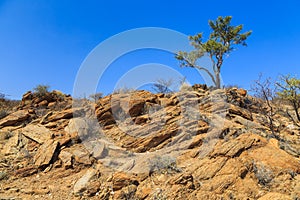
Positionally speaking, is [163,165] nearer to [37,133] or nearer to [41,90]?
[37,133]

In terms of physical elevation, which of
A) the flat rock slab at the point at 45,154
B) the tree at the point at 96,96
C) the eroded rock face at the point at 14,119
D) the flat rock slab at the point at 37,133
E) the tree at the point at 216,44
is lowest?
the flat rock slab at the point at 45,154

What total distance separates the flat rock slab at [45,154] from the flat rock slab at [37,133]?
2.08ft

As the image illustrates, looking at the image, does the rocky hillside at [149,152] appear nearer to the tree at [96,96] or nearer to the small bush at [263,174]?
the small bush at [263,174]

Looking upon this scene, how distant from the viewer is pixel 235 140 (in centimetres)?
804

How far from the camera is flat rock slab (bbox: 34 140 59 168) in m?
8.52

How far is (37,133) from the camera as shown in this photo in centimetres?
1028

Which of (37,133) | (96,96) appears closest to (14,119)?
(37,133)

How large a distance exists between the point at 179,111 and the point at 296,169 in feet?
16.8

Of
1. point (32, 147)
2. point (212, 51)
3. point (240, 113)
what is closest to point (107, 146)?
point (32, 147)

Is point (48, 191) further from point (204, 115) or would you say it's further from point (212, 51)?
point (212, 51)

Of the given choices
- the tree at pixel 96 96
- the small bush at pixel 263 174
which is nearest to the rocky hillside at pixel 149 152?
the small bush at pixel 263 174

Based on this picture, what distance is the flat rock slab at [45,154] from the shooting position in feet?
28.0

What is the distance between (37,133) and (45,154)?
6.03 feet

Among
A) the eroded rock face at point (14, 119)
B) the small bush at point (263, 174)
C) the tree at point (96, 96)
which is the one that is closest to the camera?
the small bush at point (263, 174)
